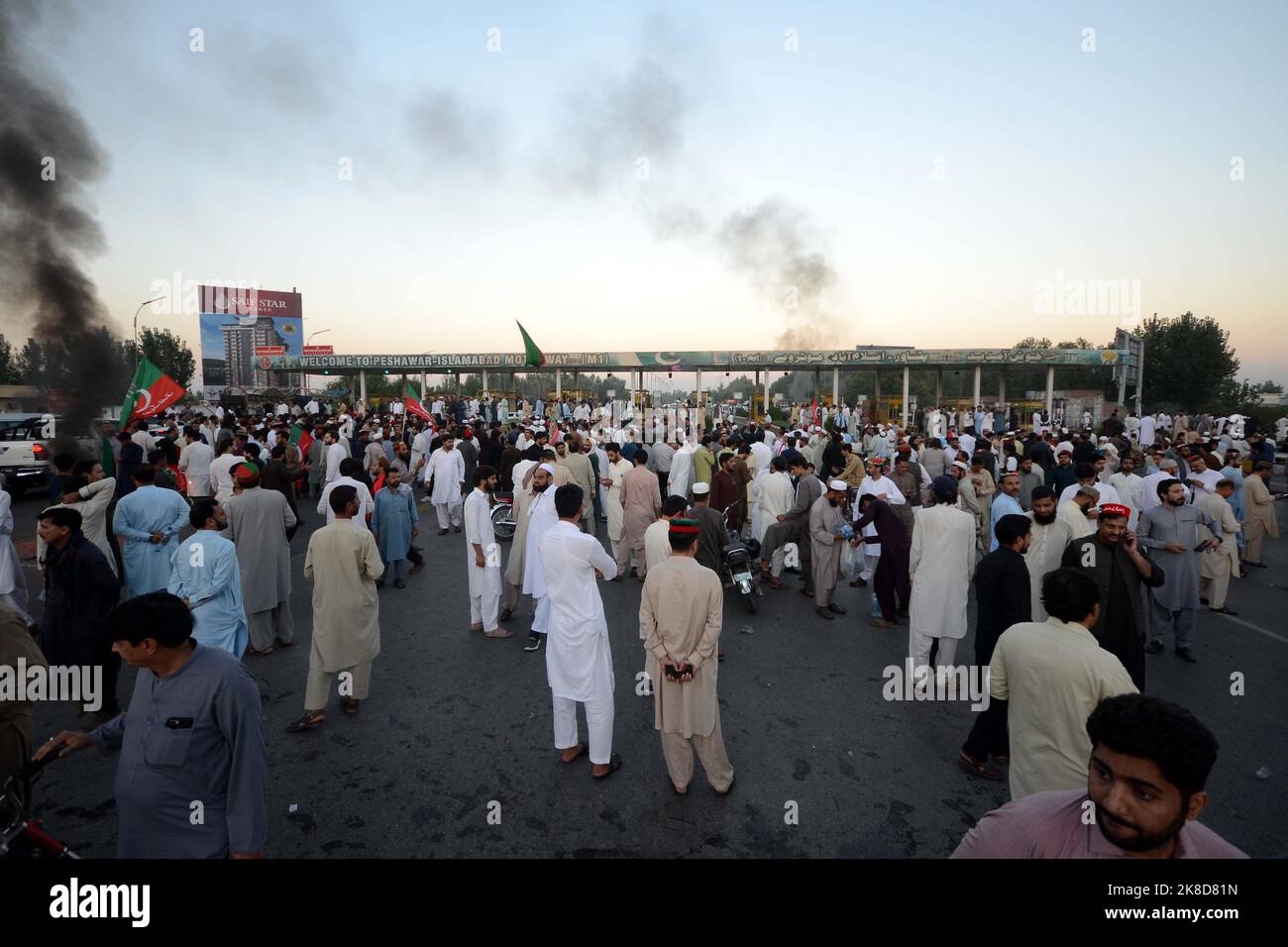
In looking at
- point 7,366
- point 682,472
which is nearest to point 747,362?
point 682,472

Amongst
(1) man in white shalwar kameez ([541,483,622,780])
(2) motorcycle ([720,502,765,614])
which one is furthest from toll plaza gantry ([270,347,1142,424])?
(1) man in white shalwar kameez ([541,483,622,780])

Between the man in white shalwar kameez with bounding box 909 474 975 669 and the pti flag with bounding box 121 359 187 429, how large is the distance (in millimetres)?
11927

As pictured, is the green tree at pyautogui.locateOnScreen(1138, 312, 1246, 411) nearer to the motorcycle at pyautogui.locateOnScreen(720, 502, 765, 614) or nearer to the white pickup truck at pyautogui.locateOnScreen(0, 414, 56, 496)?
the motorcycle at pyautogui.locateOnScreen(720, 502, 765, 614)

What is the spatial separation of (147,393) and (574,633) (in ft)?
35.7

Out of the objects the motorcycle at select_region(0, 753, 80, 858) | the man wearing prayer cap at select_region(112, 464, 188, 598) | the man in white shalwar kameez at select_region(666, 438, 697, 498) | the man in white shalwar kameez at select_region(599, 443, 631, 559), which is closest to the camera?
the motorcycle at select_region(0, 753, 80, 858)

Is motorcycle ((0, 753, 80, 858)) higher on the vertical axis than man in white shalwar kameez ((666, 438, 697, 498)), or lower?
lower

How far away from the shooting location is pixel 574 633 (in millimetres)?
3891

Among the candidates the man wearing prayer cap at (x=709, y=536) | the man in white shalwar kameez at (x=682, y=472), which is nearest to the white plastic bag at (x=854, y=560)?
the man wearing prayer cap at (x=709, y=536)

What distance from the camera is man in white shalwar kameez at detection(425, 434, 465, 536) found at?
10.4 m

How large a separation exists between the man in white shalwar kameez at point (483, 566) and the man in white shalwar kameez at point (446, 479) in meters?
4.54

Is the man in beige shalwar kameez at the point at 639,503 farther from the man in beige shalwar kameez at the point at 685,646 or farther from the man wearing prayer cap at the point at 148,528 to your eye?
the man wearing prayer cap at the point at 148,528

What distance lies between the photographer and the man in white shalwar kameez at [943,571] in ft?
15.3

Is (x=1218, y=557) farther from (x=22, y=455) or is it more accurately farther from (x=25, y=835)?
(x=22, y=455)
